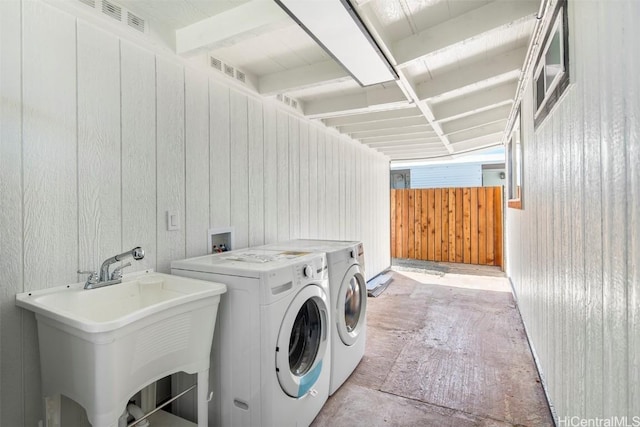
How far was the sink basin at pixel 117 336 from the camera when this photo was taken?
1.02 m

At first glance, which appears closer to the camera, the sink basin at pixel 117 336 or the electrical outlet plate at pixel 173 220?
the sink basin at pixel 117 336

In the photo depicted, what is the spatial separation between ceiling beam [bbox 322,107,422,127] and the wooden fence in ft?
11.5

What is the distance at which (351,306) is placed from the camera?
242 cm

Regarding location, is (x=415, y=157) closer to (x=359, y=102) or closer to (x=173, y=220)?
(x=359, y=102)

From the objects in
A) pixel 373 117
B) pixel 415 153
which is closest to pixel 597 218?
pixel 373 117

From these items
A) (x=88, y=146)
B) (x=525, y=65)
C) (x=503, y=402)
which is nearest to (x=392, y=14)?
(x=525, y=65)

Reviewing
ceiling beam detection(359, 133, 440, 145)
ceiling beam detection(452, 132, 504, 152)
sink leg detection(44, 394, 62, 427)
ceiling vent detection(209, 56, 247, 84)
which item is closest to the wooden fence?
ceiling beam detection(452, 132, 504, 152)

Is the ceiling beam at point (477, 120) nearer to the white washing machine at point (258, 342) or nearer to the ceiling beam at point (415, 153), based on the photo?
the ceiling beam at point (415, 153)

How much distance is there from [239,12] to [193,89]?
2.04 ft

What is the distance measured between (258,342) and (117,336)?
618 mm

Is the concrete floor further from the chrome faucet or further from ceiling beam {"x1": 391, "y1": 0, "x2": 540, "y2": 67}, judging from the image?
ceiling beam {"x1": 391, "y1": 0, "x2": 540, "y2": 67}

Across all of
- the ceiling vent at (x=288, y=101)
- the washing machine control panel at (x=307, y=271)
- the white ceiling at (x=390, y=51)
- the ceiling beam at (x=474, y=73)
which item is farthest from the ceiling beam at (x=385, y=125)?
the washing machine control panel at (x=307, y=271)

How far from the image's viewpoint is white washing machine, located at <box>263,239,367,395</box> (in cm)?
206

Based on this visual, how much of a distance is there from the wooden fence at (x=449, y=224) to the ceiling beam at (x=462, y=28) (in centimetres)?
489
